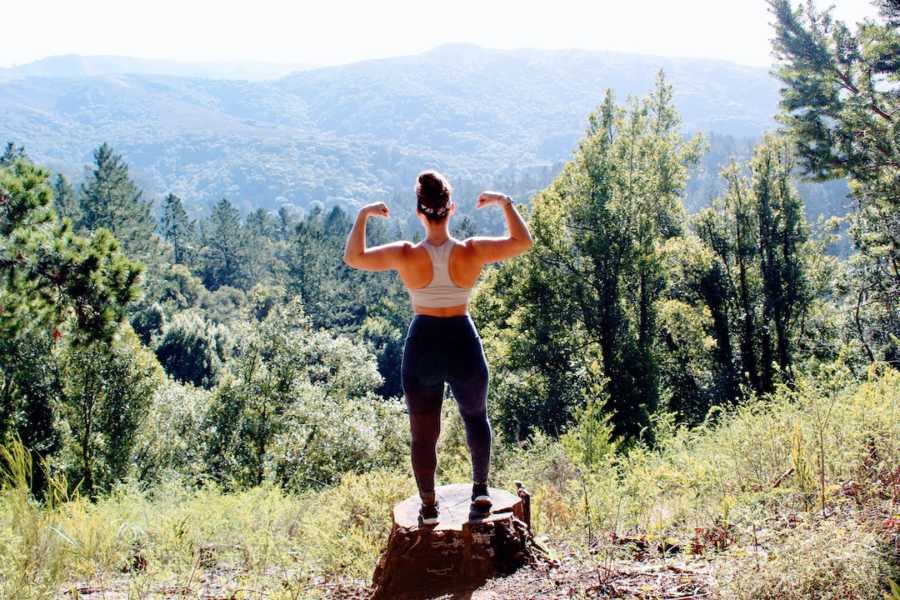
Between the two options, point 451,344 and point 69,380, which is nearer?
point 451,344

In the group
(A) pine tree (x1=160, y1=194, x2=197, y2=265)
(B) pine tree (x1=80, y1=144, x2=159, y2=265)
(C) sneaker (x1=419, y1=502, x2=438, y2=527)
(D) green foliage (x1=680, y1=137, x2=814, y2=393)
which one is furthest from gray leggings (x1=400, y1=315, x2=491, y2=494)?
(A) pine tree (x1=160, y1=194, x2=197, y2=265)

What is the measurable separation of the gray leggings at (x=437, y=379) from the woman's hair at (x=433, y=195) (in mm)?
661

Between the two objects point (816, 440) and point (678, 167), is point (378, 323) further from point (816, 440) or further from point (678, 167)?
point (816, 440)

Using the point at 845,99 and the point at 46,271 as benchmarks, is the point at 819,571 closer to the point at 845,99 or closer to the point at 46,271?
the point at 46,271

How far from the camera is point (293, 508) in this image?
21.4 feet

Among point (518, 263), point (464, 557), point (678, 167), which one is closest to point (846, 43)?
point (678, 167)

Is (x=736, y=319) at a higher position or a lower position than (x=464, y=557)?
lower

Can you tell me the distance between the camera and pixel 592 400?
588 inches

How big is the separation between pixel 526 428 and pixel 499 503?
602 inches

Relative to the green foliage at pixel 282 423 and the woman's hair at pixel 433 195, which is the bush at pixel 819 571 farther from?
the green foliage at pixel 282 423

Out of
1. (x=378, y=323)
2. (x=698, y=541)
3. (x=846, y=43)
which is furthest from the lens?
(x=378, y=323)

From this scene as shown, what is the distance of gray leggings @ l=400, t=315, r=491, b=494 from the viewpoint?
4281mm

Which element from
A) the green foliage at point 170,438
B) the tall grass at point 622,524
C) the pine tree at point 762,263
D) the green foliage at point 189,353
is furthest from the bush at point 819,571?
the green foliage at point 189,353

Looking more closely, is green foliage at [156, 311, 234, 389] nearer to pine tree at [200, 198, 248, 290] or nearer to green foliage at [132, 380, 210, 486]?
green foliage at [132, 380, 210, 486]
